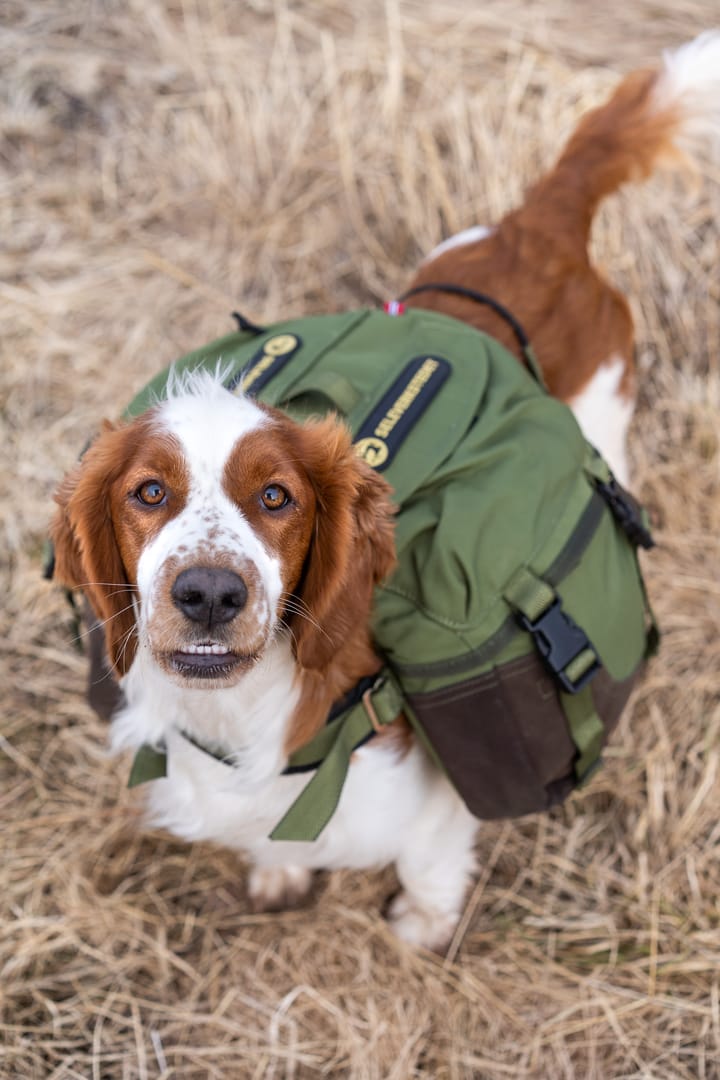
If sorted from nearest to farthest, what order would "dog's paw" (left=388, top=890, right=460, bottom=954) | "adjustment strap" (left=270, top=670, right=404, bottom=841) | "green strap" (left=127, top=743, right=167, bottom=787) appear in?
"adjustment strap" (left=270, top=670, right=404, bottom=841) → "green strap" (left=127, top=743, right=167, bottom=787) → "dog's paw" (left=388, top=890, right=460, bottom=954)

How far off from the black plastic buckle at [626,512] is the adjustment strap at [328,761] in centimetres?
80

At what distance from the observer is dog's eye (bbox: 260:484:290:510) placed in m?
1.98

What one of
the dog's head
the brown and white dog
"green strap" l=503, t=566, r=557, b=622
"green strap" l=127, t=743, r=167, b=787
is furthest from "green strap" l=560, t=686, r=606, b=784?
"green strap" l=127, t=743, r=167, b=787

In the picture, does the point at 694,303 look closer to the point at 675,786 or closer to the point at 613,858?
the point at 675,786

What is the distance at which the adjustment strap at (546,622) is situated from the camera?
7.57ft

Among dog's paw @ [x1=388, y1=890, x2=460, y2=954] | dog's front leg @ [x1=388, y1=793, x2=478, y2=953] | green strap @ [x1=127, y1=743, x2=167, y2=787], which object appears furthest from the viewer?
dog's paw @ [x1=388, y1=890, x2=460, y2=954]

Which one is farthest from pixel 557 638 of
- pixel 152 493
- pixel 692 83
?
pixel 692 83

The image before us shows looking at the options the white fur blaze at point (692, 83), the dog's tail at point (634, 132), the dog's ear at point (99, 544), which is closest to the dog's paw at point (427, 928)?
the dog's ear at point (99, 544)

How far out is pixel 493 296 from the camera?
117 inches

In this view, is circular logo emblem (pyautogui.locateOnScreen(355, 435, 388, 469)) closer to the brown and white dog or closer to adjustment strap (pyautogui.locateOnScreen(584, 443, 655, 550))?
the brown and white dog

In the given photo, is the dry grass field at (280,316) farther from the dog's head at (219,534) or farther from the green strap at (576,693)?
the dog's head at (219,534)

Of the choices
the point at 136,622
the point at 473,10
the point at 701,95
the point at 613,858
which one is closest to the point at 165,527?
A: the point at 136,622

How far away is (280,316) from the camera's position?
176 inches

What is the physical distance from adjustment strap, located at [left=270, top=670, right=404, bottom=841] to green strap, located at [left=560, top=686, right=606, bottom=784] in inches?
18.7
